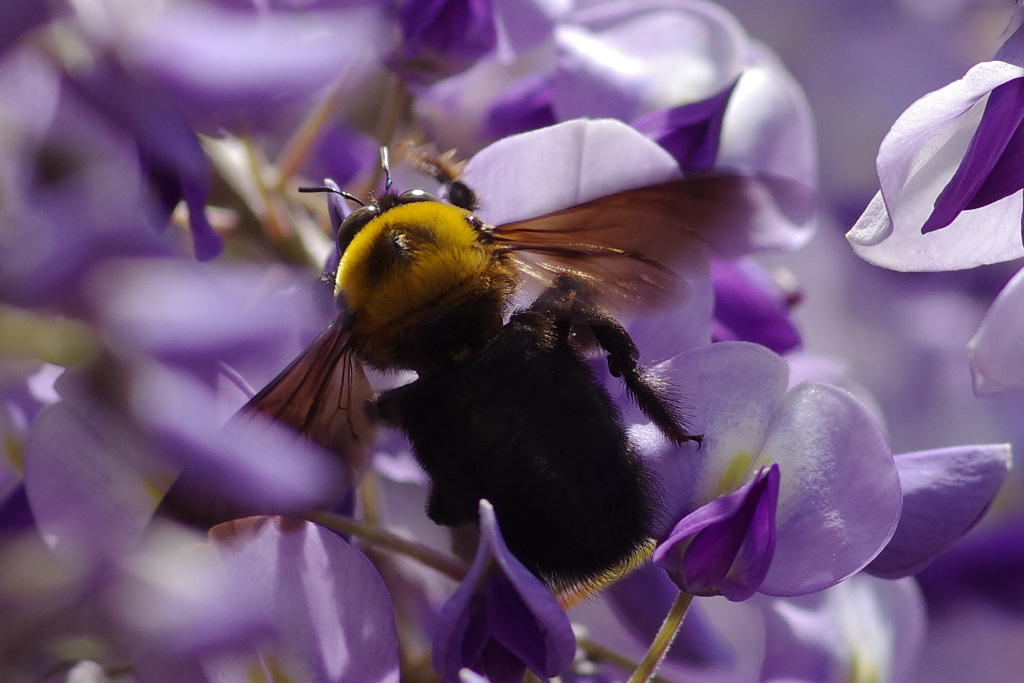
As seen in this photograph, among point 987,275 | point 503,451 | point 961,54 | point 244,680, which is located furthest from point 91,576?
point 961,54

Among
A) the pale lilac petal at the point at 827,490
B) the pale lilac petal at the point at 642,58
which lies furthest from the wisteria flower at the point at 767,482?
the pale lilac petal at the point at 642,58

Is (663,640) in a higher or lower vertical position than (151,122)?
lower

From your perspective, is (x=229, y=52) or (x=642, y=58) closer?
(x=229, y=52)

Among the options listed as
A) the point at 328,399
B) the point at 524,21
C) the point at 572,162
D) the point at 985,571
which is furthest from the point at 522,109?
the point at 985,571

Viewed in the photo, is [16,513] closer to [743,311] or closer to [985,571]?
[743,311]

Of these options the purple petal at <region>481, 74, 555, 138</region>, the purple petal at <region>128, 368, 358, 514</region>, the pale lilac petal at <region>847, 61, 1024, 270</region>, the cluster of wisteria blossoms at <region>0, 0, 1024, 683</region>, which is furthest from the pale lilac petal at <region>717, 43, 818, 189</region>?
the purple petal at <region>128, 368, 358, 514</region>

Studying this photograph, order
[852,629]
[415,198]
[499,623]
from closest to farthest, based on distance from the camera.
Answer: [499,623] → [415,198] → [852,629]

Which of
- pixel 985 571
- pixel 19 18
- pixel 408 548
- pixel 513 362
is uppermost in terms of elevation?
pixel 19 18

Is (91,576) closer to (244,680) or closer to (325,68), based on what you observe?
(244,680)
